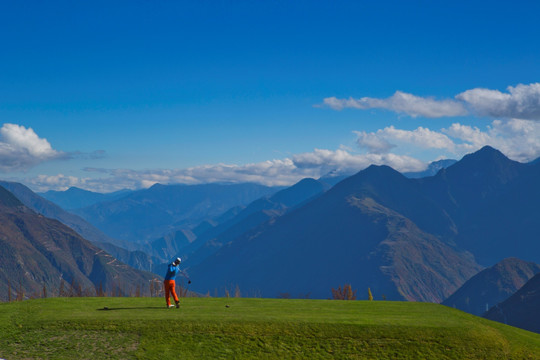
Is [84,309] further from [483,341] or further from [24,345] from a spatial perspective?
[483,341]

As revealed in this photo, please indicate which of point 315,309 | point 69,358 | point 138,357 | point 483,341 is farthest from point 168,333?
point 483,341

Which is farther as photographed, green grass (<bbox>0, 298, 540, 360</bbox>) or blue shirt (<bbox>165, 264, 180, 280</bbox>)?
blue shirt (<bbox>165, 264, 180, 280</bbox>)

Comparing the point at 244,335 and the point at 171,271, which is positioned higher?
the point at 171,271

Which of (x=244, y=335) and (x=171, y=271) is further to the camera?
(x=171, y=271)

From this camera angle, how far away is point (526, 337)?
35.5m

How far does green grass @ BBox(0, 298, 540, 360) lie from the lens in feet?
95.3

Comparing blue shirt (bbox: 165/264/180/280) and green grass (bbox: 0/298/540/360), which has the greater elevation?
blue shirt (bbox: 165/264/180/280)

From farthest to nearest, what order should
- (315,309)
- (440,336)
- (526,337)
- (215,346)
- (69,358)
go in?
(315,309) → (526,337) → (440,336) → (215,346) → (69,358)

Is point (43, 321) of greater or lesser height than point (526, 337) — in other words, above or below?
above

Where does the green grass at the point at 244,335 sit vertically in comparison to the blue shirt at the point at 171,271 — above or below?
below

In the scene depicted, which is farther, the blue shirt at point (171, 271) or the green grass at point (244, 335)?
the blue shirt at point (171, 271)

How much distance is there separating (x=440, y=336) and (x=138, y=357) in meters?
17.8

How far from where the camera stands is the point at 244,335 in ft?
101

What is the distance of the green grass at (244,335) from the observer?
29.0m
